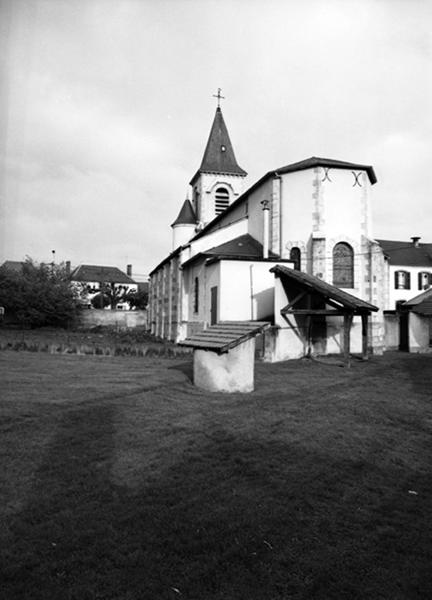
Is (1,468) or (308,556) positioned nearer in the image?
(308,556)

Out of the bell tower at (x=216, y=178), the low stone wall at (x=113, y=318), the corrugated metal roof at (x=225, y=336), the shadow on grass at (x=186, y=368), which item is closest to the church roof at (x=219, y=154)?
the bell tower at (x=216, y=178)

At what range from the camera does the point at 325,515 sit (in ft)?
13.9

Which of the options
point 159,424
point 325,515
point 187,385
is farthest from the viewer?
point 187,385

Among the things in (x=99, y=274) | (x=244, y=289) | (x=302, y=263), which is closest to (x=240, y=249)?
(x=302, y=263)

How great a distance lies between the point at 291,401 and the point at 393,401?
2234 mm

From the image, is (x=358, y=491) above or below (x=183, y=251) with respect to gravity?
below

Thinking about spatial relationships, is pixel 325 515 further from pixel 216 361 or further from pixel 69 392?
pixel 69 392

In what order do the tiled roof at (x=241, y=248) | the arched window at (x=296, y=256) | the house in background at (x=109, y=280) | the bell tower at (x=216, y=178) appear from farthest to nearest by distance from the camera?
the house in background at (x=109, y=280)
the bell tower at (x=216, y=178)
the tiled roof at (x=241, y=248)
the arched window at (x=296, y=256)

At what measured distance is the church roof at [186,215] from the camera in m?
42.6

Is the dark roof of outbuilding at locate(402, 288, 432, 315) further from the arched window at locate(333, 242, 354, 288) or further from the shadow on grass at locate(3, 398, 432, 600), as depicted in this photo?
the shadow on grass at locate(3, 398, 432, 600)

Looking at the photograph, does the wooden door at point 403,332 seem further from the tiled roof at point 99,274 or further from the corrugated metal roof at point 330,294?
the tiled roof at point 99,274

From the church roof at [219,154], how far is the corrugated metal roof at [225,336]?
1282 inches

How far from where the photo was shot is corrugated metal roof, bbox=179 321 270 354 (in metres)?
9.76

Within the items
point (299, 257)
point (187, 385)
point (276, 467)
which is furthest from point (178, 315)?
point (276, 467)
